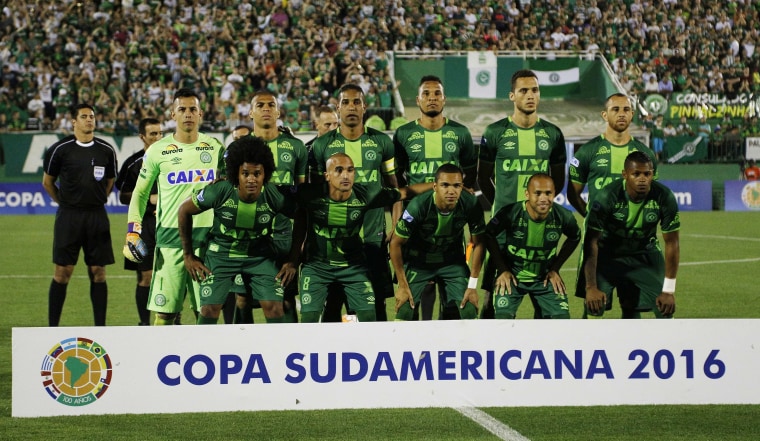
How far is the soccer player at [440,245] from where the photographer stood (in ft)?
24.7

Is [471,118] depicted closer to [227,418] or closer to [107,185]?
[107,185]

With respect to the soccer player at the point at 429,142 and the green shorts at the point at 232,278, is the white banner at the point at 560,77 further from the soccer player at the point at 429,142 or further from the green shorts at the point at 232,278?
the green shorts at the point at 232,278

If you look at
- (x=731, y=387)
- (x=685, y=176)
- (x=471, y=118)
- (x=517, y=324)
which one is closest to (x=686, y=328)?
(x=731, y=387)

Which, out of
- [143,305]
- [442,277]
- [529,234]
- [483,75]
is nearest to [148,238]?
[143,305]

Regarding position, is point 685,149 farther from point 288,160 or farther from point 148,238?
point 288,160

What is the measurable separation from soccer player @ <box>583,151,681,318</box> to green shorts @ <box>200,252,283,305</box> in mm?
2323

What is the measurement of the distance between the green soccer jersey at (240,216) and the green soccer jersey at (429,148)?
4.13ft

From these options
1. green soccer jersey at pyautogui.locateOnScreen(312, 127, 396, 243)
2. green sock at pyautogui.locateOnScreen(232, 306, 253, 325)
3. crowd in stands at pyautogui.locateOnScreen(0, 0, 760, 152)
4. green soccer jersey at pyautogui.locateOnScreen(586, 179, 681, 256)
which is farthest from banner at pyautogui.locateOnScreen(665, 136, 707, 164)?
green sock at pyautogui.locateOnScreen(232, 306, 253, 325)

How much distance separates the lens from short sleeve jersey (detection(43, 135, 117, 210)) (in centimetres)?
938

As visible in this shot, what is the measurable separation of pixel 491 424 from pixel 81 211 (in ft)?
15.6

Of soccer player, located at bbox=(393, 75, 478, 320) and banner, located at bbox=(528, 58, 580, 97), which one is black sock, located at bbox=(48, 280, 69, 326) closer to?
soccer player, located at bbox=(393, 75, 478, 320)

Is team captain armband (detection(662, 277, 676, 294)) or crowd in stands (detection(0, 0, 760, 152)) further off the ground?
crowd in stands (detection(0, 0, 760, 152))

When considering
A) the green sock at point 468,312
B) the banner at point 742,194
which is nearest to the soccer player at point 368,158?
the green sock at point 468,312

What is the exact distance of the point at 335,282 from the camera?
25.1 ft
